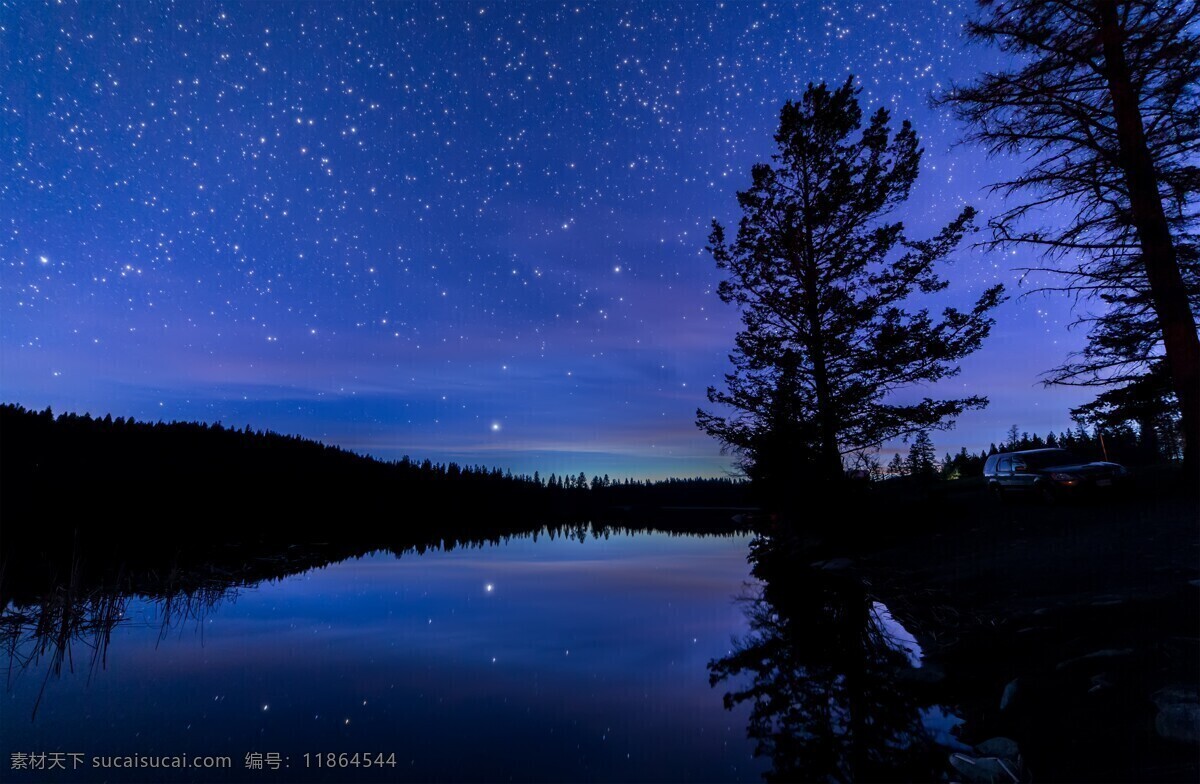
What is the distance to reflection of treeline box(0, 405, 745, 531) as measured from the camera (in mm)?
39500

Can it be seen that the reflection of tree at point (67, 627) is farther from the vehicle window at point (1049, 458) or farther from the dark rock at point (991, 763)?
the vehicle window at point (1049, 458)

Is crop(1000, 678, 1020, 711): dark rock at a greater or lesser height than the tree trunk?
lesser

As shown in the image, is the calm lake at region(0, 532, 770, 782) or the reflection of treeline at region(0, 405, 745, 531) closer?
the calm lake at region(0, 532, 770, 782)

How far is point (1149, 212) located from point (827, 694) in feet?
47.5

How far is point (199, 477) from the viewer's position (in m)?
53.4

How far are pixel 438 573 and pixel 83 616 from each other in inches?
392

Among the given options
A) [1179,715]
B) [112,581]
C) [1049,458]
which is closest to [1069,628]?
[1179,715]

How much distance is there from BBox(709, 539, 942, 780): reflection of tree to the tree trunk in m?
9.55

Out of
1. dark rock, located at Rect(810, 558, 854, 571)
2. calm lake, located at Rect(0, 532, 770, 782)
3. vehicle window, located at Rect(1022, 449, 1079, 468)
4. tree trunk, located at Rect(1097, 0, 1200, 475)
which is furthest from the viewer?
vehicle window, located at Rect(1022, 449, 1079, 468)

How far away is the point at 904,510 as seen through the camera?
1889 centimetres

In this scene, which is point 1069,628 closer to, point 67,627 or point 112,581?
point 67,627

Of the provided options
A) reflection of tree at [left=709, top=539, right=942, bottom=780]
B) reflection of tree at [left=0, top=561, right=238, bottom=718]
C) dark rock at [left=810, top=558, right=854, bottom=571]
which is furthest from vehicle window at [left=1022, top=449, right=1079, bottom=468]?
reflection of tree at [left=0, top=561, right=238, bottom=718]

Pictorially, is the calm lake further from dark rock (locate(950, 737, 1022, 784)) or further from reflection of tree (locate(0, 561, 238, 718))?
dark rock (locate(950, 737, 1022, 784))

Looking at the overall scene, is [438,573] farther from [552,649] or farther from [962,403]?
[962,403]
